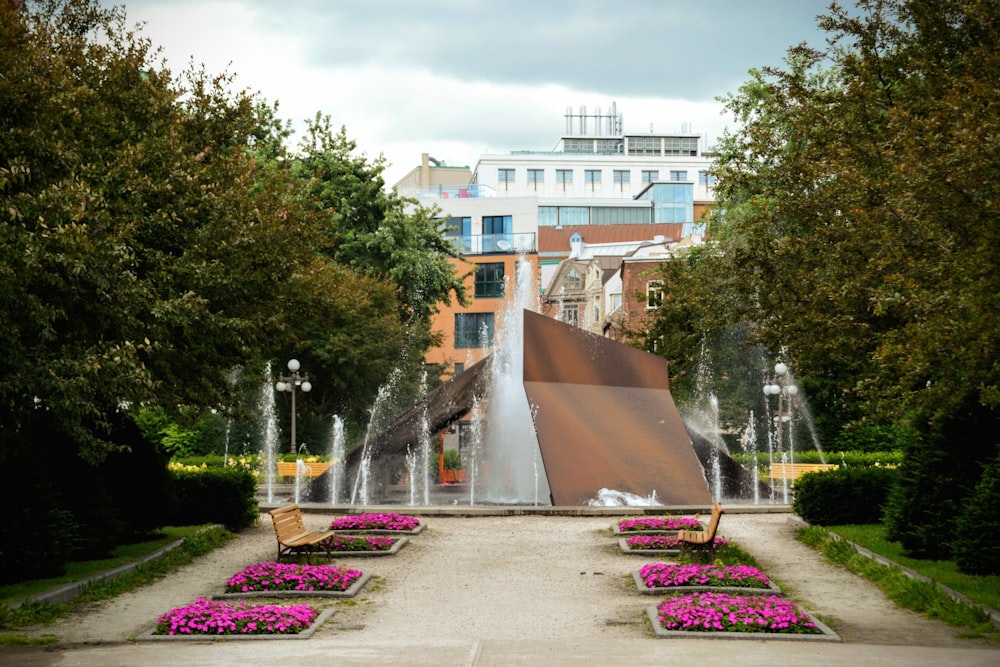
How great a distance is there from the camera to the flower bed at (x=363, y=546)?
→ 1684 cm

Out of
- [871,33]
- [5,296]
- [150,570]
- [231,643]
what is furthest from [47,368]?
[871,33]

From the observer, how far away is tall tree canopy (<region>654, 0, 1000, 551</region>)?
38.2 ft

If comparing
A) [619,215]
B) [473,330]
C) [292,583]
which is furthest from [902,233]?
[619,215]

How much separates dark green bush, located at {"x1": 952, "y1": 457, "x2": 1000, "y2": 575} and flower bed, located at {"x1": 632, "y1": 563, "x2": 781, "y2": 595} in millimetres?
2208

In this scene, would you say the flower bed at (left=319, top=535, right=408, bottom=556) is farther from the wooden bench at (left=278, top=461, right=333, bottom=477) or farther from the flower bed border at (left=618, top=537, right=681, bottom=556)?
the wooden bench at (left=278, top=461, right=333, bottom=477)

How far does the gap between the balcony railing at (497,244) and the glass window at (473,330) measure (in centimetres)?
409

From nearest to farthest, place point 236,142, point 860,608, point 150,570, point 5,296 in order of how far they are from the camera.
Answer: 1. point 5,296
2. point 860,608
3. point 150,570
4. point 236,142

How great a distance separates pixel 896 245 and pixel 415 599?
6775mm

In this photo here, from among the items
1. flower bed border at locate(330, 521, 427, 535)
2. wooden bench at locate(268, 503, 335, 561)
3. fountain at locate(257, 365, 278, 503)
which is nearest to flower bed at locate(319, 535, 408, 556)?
wooden bench at locate(268, 503, 335, 561)

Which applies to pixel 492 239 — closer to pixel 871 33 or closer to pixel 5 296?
pixel 871 33

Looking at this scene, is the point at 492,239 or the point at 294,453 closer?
the point at 294,453

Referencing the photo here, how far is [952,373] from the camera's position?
41.6 ft

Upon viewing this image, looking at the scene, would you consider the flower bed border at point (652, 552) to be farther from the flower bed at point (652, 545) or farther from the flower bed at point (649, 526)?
the flower bed at point (649, 526)

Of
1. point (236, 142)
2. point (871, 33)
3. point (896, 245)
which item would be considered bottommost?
point (896, 245)
